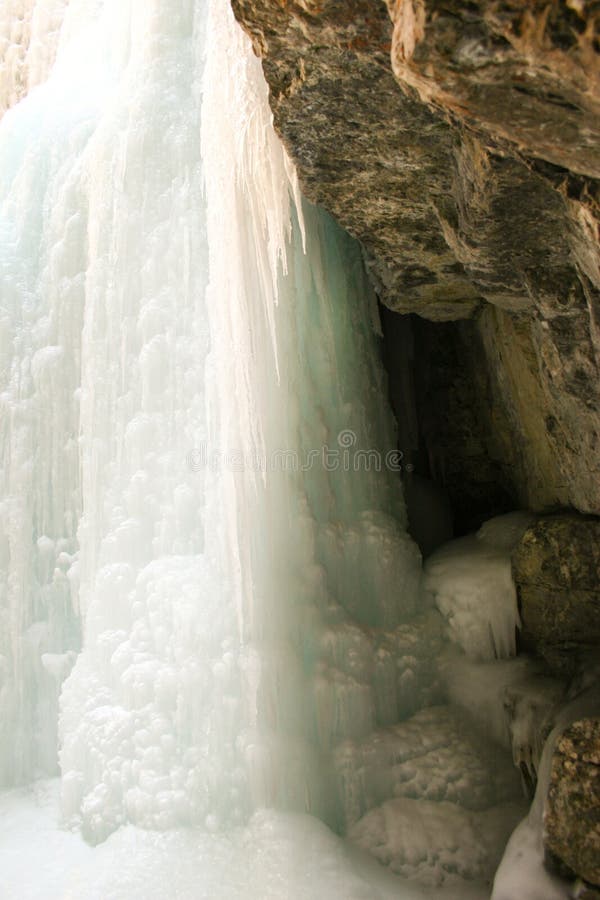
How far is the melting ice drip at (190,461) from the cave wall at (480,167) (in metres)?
0.48

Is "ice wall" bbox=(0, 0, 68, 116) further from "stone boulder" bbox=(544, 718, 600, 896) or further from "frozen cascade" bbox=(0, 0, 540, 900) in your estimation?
"stone boulder" bbox=(544, 718, 600, 896)

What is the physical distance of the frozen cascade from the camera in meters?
3.99

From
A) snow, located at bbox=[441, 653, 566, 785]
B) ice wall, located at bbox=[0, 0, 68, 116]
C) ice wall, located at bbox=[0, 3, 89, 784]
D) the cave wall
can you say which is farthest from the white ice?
ice wall, located at bbox=[0, 0, 68, 116]

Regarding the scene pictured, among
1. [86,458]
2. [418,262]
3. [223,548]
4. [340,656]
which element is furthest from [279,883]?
[418,262]

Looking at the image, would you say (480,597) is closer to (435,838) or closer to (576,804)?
(435,838)

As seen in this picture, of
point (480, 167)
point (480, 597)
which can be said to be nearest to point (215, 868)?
point (480, 597)

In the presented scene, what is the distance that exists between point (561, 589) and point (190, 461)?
2204mm

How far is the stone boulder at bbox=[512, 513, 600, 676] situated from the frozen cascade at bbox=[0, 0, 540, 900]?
639 mm

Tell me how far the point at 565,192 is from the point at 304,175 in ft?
4.70

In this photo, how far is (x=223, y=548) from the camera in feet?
14.0

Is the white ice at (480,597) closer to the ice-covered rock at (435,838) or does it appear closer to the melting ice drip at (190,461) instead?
the melting ice drip at (190,461)

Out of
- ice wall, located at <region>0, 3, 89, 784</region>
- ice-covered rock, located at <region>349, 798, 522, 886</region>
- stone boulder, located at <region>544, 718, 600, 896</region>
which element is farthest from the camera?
ice wall, located at <region>0, 3, 89, 784</region>

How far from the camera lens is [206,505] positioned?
14.6ft

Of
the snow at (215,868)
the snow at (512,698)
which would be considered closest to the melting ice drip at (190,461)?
the snow at (215,868)
